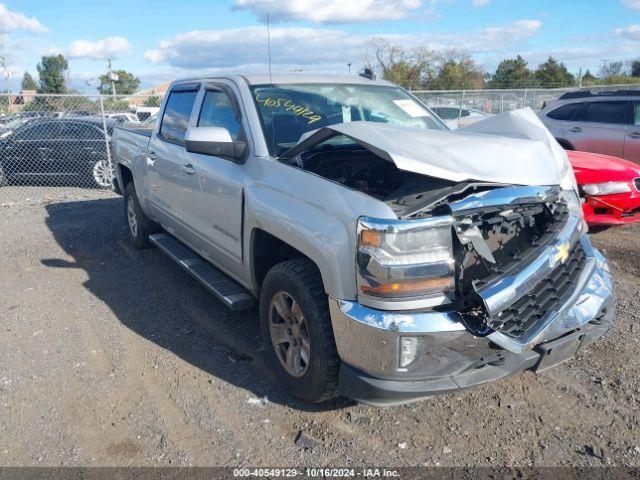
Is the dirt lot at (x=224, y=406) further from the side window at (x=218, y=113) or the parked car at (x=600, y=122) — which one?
the parked car at (x=600, y=122)

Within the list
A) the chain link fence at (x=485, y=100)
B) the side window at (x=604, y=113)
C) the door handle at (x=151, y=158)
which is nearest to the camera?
the door handle at (x=151, y=158)

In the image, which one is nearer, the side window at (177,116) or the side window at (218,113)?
the side window at (218,113)

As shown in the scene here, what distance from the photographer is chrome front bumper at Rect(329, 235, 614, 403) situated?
8.48ft

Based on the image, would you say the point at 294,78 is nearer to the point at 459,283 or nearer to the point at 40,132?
the point at 459,283

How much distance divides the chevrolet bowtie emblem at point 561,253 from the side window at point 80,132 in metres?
10.2

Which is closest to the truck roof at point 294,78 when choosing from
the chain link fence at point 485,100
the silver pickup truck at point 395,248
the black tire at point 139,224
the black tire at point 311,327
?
the silver pickup truck at point 395,248

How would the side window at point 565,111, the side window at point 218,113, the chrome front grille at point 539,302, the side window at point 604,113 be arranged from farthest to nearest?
the side window at point 565,111 < the side window at point 604,113 < the side window at point 218,113 < the chrome front grille at point 539,302

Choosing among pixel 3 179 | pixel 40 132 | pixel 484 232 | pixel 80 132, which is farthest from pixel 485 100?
pixel 484 232

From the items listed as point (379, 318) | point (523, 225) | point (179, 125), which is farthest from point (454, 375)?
point (179, 125)

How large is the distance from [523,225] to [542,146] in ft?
1.82

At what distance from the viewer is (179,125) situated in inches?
200

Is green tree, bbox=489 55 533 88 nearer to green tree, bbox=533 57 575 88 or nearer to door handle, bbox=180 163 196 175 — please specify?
green tree, bbox=533 57 575 88

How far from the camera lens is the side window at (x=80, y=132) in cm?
1113

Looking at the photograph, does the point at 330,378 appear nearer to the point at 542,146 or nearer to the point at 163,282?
the point at 542,146
